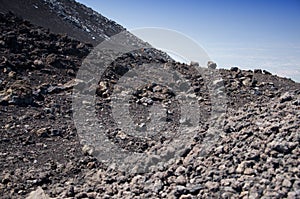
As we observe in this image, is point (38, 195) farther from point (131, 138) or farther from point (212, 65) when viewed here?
point (212, 65)

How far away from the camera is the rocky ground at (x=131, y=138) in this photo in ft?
14.7

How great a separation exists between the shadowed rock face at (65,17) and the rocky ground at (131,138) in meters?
7.70

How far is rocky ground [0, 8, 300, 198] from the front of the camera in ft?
14.7

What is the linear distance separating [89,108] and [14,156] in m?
2.43

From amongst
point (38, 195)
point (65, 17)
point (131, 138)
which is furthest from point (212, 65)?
point (65, 17)

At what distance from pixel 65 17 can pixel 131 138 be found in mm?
16385

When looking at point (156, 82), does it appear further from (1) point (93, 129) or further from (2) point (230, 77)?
(1) point (93, 129)

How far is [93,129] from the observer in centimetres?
770

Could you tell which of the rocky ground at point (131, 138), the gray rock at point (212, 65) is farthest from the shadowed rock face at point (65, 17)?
the gray rock at point (212, 65)

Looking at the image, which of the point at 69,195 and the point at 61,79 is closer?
the point at 69,195

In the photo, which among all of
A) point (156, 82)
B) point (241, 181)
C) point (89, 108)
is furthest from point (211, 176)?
point (156, 82)

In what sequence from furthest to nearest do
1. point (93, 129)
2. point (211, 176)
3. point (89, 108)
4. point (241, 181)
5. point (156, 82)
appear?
point (156, 82), point (89, 108), point (93, 129), point (211, 176), point (241, 181)

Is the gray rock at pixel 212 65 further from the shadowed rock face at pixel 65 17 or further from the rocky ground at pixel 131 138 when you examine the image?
the shadowed rock face at pixel 65 17

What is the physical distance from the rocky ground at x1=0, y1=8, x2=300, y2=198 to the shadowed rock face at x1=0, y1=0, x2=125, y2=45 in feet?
25.3
